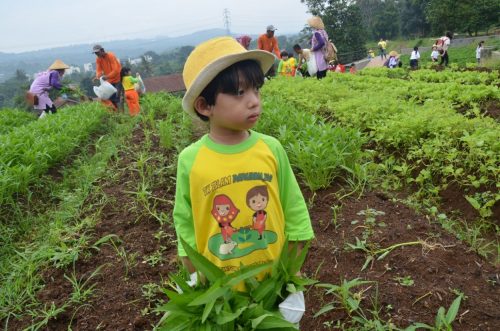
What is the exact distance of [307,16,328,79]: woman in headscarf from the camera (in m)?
8.72

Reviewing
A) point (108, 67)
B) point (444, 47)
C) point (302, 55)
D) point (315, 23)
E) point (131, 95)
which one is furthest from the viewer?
point (444, 47)

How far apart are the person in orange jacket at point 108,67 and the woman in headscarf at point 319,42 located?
16.2ft

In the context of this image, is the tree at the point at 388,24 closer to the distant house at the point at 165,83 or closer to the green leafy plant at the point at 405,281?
the distant house at the point at 165,83

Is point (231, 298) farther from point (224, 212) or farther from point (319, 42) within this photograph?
point (319, 42)

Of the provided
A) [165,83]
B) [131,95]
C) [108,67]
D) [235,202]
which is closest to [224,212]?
[235,202]

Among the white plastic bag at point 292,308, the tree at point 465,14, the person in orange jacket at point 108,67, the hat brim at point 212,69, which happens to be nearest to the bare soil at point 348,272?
the white plastic bag at point 292,308

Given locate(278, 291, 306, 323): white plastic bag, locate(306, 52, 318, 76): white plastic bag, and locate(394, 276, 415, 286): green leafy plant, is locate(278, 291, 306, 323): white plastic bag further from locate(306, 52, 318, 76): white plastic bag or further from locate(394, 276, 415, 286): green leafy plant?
locate(306, 52, 318, 76): white plastic bag

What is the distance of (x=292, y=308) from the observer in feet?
4.89

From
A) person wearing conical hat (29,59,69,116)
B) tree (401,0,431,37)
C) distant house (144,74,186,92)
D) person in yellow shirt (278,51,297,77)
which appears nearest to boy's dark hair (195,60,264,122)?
person wearing conical hat (29,59,69,116)

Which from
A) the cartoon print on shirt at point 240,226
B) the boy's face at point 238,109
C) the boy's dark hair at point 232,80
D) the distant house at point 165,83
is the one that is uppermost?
the boy's dark hair at point 232,80

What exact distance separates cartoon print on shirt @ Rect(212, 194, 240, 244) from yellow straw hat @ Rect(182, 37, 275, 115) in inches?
15.6

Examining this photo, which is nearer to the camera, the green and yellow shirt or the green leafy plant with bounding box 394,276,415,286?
the green and yellow shirt

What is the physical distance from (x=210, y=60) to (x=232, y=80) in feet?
0.40

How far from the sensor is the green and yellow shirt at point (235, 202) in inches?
61.7
